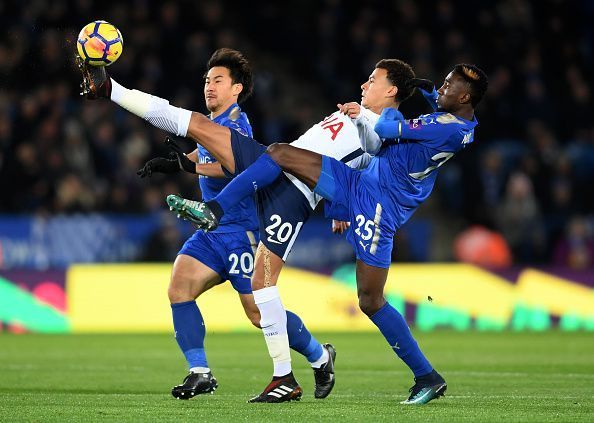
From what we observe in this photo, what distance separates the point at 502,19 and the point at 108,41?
16.0m

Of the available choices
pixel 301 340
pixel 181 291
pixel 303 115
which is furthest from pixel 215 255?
pixel 303 115

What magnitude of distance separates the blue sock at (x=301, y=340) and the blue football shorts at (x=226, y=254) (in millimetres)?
389

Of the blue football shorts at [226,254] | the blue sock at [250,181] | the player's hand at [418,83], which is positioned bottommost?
the blue football shorts at [226,254]

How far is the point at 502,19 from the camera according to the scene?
2259 centimetres

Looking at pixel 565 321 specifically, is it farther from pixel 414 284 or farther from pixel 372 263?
pixel 372 263

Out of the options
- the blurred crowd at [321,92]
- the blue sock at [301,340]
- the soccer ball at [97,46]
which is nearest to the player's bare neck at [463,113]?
the blue sock at [301,340]

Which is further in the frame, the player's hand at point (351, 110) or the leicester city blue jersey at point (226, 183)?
the leicester city blue jersey at point (226, 183)

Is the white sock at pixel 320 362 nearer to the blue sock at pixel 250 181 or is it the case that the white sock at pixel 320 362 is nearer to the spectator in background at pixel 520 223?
the blue sock at pixel 250 181

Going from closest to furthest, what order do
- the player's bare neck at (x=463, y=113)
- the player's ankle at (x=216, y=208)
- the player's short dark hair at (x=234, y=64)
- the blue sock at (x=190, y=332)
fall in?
the player's ankle at (x=216, y=208)
the player's bare neck at (x=463, y=113)
the blue sock at (x=190, y=332)
the player's short dark hair at (x=234, y=64)

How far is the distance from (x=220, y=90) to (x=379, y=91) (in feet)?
3.97

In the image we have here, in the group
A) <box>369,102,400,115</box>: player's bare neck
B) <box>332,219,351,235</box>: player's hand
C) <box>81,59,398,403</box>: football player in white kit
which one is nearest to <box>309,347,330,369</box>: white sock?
Answer: <box>81,59,398,403</box>: football player in white kit

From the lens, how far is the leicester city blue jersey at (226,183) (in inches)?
331

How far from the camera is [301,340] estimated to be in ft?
27.2

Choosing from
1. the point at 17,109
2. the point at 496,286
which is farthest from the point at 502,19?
the point at 17,109
